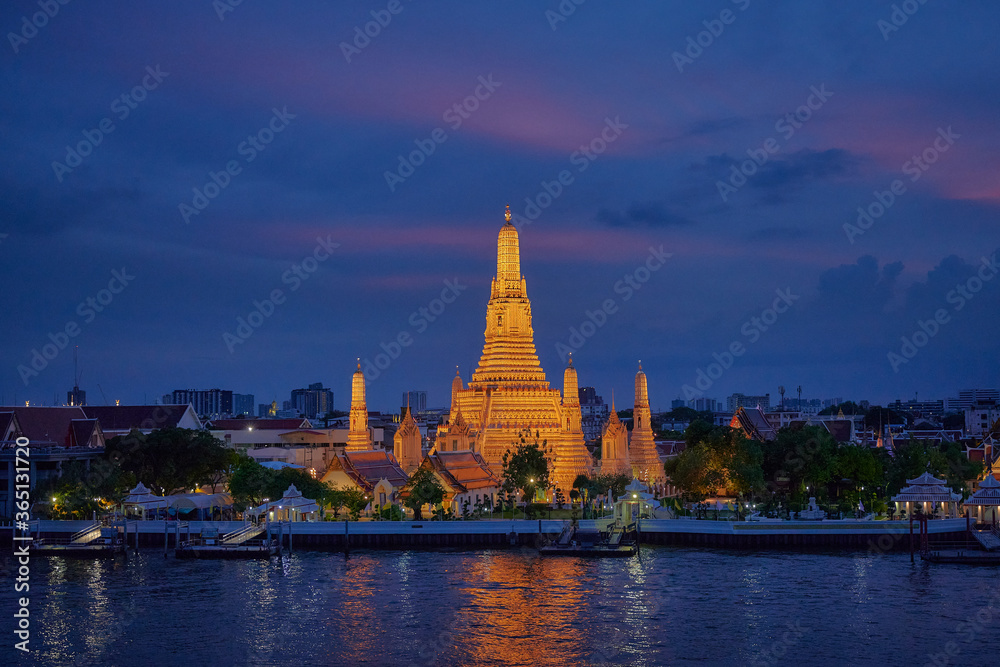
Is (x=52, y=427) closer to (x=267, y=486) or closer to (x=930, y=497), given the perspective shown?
(x=267, y=486)

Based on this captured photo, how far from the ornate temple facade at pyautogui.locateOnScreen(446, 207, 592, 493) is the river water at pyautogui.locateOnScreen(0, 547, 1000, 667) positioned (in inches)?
1113

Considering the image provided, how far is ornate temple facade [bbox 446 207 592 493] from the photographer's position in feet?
288

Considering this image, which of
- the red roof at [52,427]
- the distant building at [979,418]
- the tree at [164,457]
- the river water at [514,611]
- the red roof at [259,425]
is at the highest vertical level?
the distant building at [979,418]

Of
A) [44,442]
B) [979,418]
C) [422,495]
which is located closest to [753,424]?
[422,495]

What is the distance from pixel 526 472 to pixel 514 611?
1274 inches

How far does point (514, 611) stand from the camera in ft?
149

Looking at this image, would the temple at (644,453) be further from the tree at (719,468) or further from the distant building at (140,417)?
the distant building at (140,417)

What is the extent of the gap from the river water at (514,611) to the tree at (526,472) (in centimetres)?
1736

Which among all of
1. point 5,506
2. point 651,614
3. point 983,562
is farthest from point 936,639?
point 5,506

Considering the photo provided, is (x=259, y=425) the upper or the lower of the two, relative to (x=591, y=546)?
upper

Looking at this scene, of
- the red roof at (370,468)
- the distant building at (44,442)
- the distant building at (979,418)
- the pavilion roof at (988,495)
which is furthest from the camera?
the distant building at (979,418)

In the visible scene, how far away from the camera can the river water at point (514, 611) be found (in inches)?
1550

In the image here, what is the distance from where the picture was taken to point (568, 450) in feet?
288

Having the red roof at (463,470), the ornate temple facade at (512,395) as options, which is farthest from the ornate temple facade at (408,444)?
the red roof at (463,470)
